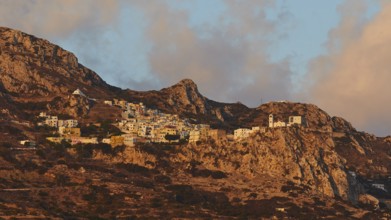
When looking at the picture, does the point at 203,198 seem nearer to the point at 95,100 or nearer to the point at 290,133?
the point at 290,133

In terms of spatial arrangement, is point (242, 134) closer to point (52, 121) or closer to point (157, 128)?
point (157, 128)

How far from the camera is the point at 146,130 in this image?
17738 cm

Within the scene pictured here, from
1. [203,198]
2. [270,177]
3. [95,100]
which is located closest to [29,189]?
[203,198]

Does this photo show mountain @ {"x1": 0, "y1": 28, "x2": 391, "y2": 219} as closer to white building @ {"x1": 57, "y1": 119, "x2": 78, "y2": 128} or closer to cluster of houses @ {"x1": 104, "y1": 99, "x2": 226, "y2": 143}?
white building @ {"x1": 57, "y1": 119, "x2": 78, "y2": 128}

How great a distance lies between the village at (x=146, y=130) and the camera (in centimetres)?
16338

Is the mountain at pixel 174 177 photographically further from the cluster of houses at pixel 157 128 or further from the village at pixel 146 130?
the cluster of houses at pixel 157 128

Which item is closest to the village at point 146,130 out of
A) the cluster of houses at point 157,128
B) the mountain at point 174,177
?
the cluster of houses at point 157,128

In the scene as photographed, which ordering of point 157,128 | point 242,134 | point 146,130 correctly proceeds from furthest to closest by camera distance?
point 157,128, point 146,130, point 242,134

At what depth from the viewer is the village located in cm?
16338

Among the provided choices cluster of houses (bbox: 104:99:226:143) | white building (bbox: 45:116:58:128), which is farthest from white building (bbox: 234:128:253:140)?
white building (bbox: 45:116:58:128)

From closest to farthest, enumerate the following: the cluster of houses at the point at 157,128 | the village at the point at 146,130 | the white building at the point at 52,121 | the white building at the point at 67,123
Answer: the village at the point at 146,130
the cluster of houses at the point at 157,128
the white building at the point at 67,123
the white building at the point at 52,121

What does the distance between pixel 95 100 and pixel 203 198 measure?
58.8 meters

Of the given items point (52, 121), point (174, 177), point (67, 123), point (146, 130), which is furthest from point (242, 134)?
point (52, 121)

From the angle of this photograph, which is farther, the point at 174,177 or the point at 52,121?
the point at 52,121
